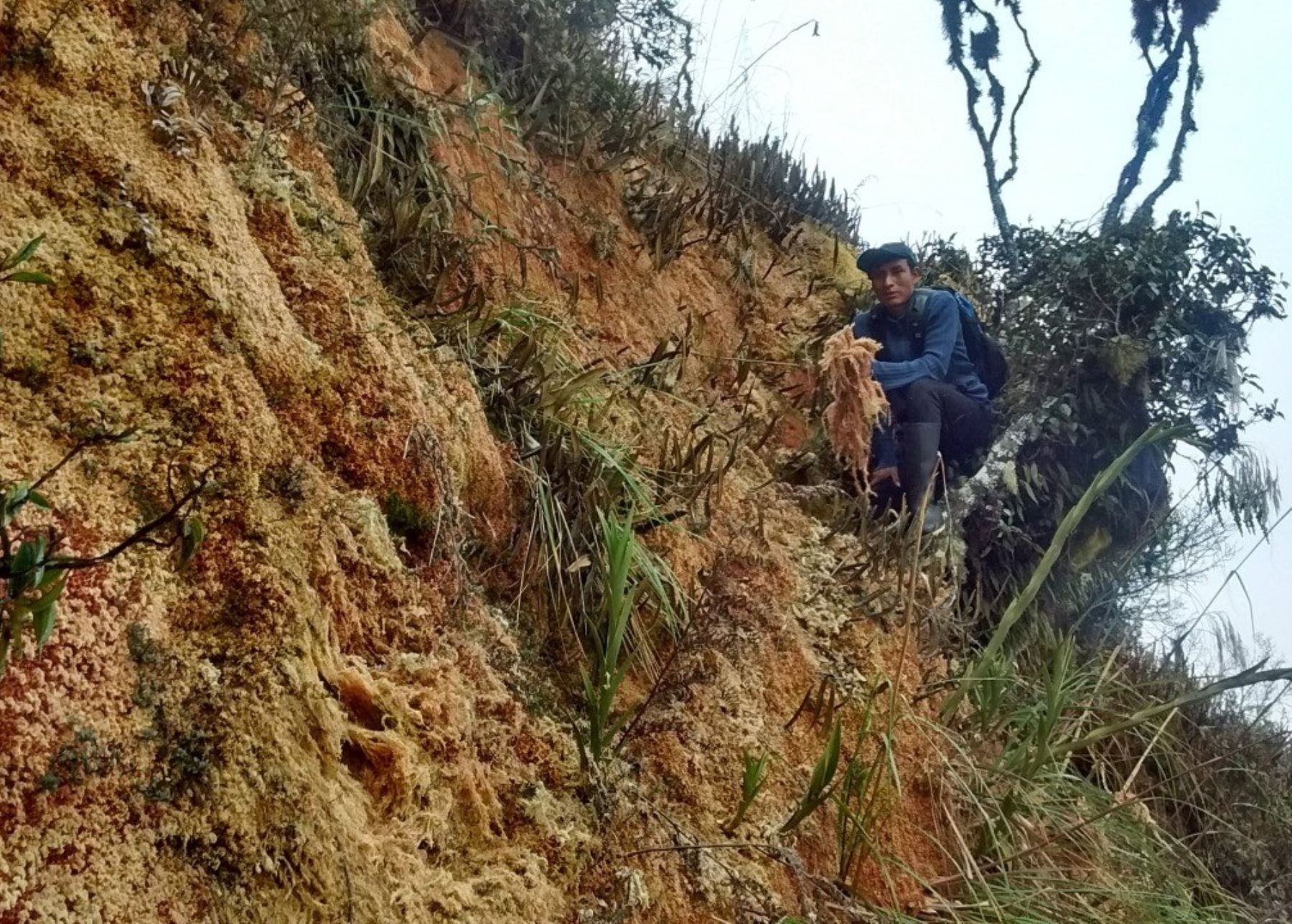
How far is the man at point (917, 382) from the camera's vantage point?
Result: 15.8 feet

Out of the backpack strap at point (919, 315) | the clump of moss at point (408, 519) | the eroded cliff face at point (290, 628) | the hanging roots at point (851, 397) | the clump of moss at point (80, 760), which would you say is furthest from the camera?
the backpack strap at point (919, 315)

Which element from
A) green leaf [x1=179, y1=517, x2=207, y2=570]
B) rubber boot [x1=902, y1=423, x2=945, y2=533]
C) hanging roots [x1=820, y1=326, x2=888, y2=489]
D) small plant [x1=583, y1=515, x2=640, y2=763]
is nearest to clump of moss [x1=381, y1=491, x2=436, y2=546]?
small plant [x1=583, y1=515, x2=640, y2=763]

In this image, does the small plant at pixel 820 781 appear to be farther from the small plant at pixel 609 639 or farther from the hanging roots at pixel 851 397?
the hanging roots at pixel 851 397

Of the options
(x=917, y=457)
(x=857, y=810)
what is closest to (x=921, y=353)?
(x=917, y=457)

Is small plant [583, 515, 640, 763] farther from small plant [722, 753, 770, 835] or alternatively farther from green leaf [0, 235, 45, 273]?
green leaf [0, 235, 45, 273]

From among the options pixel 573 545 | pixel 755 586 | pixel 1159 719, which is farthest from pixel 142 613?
pixel 1159 719

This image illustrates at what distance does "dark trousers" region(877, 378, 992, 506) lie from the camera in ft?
15.8

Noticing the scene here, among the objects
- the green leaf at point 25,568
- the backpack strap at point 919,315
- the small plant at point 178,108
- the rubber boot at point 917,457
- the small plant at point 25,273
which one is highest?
the backpack strap at point 919,315

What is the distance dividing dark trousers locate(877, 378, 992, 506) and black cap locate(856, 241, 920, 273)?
0.72 metres

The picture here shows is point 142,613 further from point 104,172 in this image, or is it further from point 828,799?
point 828,799

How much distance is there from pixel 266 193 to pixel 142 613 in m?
1.32

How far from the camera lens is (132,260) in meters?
1.91

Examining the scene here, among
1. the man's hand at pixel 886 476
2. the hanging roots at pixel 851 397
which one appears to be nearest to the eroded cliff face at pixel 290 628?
the hanging roots at pixel 851 397

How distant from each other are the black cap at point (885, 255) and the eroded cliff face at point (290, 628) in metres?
2.50
